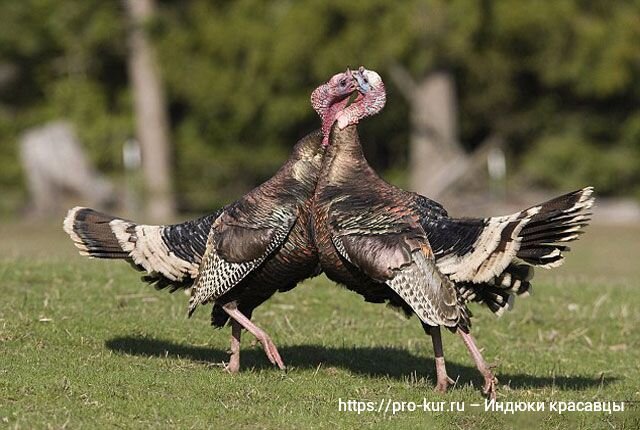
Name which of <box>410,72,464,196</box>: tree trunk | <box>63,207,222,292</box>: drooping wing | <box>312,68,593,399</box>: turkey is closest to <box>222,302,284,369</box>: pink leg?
<box>63,207,222,292</box>: drooping wing

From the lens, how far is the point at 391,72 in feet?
101

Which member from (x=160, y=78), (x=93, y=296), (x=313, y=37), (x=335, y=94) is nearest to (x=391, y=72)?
(x=313, y=37)

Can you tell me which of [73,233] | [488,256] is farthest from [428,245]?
[73,233]

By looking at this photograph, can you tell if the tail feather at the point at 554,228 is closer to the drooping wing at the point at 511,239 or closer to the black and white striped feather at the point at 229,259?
the drooping wing at the point at 511,239

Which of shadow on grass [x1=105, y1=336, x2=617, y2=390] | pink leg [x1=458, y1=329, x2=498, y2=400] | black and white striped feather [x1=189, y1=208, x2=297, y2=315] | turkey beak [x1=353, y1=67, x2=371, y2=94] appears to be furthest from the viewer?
shadow on grass [x1=105, y1=336, x2=617, y2=390]

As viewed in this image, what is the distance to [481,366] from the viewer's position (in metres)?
7.92

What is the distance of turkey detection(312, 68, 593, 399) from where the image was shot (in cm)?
755

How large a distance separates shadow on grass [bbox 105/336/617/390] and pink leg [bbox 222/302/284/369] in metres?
0.46

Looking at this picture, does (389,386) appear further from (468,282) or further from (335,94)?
(335,94)

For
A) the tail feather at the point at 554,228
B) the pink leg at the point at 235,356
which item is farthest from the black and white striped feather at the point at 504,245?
the pink leg at the point at 235,356

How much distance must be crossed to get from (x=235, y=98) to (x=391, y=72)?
3854 mm

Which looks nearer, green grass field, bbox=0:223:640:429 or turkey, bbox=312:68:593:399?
green grass field, bbox=0:223:640:429

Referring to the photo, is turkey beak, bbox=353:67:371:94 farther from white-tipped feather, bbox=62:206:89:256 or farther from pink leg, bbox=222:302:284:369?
white-tipped feather, bbox=62:206:89:256

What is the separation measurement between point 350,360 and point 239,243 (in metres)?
1.67
